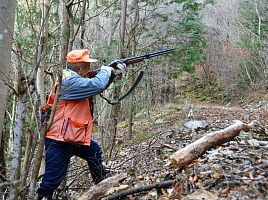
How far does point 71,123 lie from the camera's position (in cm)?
370

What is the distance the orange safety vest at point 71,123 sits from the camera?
3.67 m

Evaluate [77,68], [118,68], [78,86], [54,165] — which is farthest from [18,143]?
[118,68]

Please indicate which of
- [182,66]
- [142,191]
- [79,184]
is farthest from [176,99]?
[142,191]

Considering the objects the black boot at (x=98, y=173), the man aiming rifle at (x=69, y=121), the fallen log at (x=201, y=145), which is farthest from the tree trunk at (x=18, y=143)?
the fallen log at (x=201, y=145)

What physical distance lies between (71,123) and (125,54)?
11.2 ft

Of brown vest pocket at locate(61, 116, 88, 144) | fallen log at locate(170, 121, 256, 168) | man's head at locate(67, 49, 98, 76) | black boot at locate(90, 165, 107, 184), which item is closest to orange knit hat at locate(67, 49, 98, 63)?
man's head at locate(67, 49, 98, 76)

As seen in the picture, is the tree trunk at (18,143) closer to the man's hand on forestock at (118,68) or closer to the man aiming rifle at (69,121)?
the man aiming rifle at (69,121)

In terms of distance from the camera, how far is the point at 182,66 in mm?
12648

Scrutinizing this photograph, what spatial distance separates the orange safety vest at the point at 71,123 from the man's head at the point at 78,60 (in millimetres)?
445

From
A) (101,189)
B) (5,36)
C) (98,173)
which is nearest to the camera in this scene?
(5,36)

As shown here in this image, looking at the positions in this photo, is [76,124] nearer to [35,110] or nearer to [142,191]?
[35,110]

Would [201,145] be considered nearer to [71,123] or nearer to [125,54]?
[71,123]

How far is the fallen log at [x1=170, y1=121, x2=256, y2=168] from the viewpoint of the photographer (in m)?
3.52

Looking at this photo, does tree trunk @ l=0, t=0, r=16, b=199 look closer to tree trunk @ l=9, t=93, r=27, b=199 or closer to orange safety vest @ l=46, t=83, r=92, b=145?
tree trunk @ l=9, t=93, r=27, b=199
